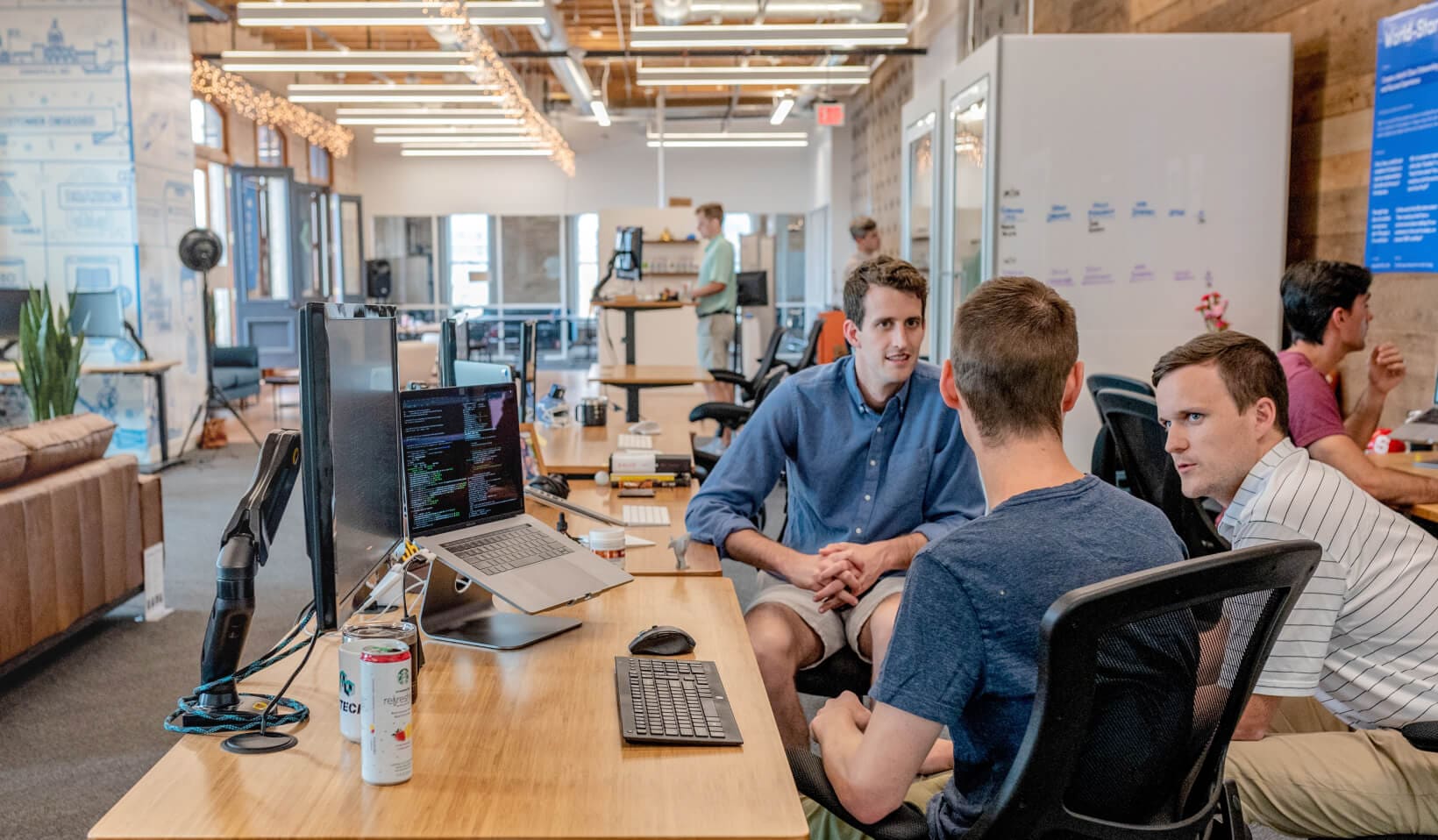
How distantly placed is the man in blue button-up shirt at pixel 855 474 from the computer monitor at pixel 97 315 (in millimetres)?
6869

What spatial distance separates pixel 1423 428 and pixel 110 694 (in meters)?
4.16

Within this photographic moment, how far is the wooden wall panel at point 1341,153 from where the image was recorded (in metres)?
4.17

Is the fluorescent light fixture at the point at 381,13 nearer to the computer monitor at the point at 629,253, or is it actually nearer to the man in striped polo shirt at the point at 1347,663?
the computer monitor at the point at 629,253

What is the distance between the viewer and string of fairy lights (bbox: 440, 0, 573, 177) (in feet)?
24.7

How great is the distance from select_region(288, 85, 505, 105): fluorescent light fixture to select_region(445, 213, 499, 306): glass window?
8.09 meters

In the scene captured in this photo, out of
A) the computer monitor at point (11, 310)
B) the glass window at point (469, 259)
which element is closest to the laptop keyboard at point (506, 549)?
the computer monitor at point (11, 310)

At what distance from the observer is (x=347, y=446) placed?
5.50 feet

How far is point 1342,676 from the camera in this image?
76.5 inches

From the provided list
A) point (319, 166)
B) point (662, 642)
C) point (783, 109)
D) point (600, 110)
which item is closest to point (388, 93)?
point (600, 110)

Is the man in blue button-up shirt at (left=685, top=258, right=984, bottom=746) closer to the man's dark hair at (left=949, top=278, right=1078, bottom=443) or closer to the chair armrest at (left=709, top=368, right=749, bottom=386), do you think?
the man's dark hair at (left=949, top=278, right=1078, bottom=443)

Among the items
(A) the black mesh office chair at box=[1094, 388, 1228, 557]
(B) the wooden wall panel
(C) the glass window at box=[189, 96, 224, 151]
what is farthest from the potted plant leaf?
(C) the glass window at box=[189, 96, 224, 151]

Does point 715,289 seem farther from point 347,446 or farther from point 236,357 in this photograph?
A: point 347,446

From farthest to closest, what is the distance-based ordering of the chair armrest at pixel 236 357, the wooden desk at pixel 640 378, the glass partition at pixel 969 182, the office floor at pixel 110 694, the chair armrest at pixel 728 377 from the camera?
the chair armrest at pixel 236 357
the chair armrest at pixel 728 377
the wooden desk at pixel 640 378
the glass partition at pixel 969 182
the office floor at pixel 110 694

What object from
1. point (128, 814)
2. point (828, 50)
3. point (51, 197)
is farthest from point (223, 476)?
point (128, 814)
